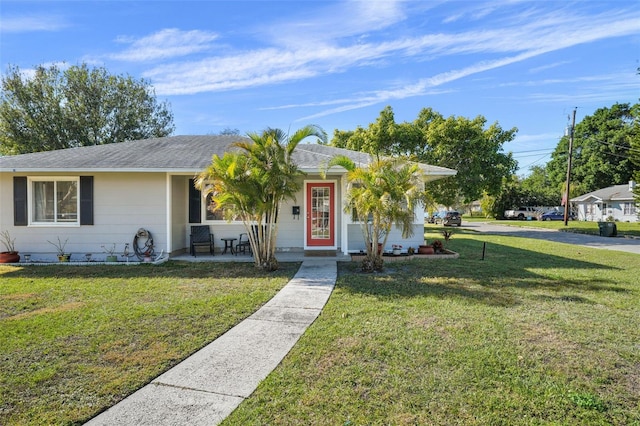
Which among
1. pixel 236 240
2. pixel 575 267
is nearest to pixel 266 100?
pixel 236 240

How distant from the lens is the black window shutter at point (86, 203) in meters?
Answer: 10.2

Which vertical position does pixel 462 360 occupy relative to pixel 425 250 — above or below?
below

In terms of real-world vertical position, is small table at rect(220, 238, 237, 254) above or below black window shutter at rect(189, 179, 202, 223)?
below

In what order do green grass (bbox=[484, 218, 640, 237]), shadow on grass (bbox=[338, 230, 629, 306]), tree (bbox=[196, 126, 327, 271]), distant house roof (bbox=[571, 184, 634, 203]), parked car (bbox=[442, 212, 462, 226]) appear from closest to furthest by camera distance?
shadow on grass (bbox=[338, 230, 629, 306]) < tree (bbox=[196, 126, 327, 271]) < green grass (bbox=[484, 218, 640, 237]) < parked car (bbox=[442, 212, 462, 226]) < distant house roof (bbox=[571, 184, 634, 203])

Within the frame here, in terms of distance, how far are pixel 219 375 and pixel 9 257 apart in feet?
32.3

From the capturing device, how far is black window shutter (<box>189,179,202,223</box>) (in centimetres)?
1119

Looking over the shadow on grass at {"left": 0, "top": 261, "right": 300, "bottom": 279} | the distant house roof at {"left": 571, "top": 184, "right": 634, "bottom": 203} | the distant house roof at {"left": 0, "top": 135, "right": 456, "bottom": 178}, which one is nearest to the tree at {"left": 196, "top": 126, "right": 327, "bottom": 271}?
the distant house roof at {"left": 0, "top": 135, "right": 456, "bottom": 178}

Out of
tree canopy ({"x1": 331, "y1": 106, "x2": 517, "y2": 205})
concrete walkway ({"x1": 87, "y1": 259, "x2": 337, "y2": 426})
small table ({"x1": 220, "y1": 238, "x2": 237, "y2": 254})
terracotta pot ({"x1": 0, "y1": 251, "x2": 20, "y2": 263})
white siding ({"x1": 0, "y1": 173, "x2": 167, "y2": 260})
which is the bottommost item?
concrete walkway ({"x1": 87, "y1": 259, "x2": 337, "y2": 426})

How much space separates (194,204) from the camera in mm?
11219

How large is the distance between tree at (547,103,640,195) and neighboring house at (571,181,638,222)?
397 cm

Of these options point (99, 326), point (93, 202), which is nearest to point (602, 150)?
point (93, 202)

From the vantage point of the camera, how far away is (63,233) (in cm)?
1024

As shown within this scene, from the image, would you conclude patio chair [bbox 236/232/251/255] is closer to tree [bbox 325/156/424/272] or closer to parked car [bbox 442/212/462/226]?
tree [bbox 325/156/424/272]

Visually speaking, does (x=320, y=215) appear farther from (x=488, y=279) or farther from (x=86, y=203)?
(x=86, y=203)
